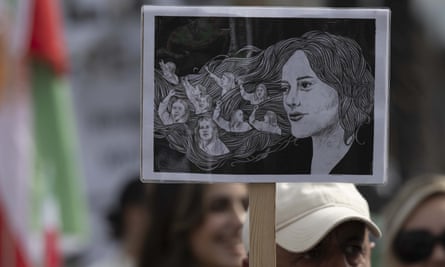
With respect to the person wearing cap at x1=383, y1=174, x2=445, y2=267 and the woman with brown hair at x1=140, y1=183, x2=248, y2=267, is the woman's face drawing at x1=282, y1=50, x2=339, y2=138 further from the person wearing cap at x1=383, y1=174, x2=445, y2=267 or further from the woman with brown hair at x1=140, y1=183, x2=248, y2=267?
the woman with brown hair at x1=140, y1=183, x2=248, y2=267

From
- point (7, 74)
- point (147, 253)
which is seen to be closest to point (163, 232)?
point (147, 253)

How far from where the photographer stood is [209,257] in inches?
269

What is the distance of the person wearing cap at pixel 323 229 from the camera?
14.9 ft

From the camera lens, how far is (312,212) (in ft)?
15.5

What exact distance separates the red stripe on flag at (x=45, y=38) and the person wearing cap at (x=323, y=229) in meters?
4.79

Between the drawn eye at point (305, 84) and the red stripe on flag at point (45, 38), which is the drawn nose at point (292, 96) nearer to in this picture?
the drawn eye at point (305, 84)

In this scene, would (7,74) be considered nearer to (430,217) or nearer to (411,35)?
(430,217)

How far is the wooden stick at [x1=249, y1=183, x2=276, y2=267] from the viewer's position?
4297mm

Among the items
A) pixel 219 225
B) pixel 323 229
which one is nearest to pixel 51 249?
pixel 219 225

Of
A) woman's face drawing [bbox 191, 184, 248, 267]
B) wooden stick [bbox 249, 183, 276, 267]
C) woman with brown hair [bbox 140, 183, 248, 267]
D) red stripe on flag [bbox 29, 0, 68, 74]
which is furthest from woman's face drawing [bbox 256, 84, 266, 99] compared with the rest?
red stripe on flag [bbox 29, 0, 68, 74]

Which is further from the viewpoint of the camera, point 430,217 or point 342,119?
point 430,217

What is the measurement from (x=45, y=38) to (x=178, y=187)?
2520mm

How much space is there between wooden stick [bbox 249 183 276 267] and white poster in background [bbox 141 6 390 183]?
0.04 meters

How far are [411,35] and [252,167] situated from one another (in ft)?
38.5
